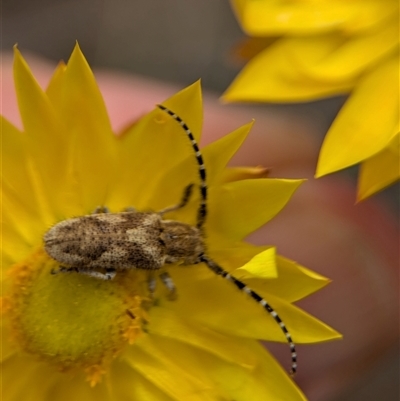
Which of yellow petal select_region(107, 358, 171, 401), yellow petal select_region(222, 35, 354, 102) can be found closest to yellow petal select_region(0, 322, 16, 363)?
yellow petal select_region(107, 358, 171, 401)

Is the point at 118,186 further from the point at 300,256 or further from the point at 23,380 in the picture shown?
the point at 300,256

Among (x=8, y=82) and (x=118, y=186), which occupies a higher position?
(x=8, y=82)

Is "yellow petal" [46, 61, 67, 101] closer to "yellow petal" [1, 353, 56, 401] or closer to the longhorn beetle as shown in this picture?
the longhorn beetle

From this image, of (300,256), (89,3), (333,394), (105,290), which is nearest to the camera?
(105,290)

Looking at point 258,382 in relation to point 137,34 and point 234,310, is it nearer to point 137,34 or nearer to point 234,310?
point 234,310

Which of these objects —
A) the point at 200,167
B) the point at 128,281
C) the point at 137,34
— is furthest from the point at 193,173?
the point at 137,34

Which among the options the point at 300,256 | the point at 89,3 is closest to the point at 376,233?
the point at 300,256

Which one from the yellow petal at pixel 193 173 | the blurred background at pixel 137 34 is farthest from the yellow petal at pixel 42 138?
the blurred background at pixel 137 34

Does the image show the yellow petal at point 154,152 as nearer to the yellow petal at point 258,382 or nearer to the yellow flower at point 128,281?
the yellow flower at point 128,281
